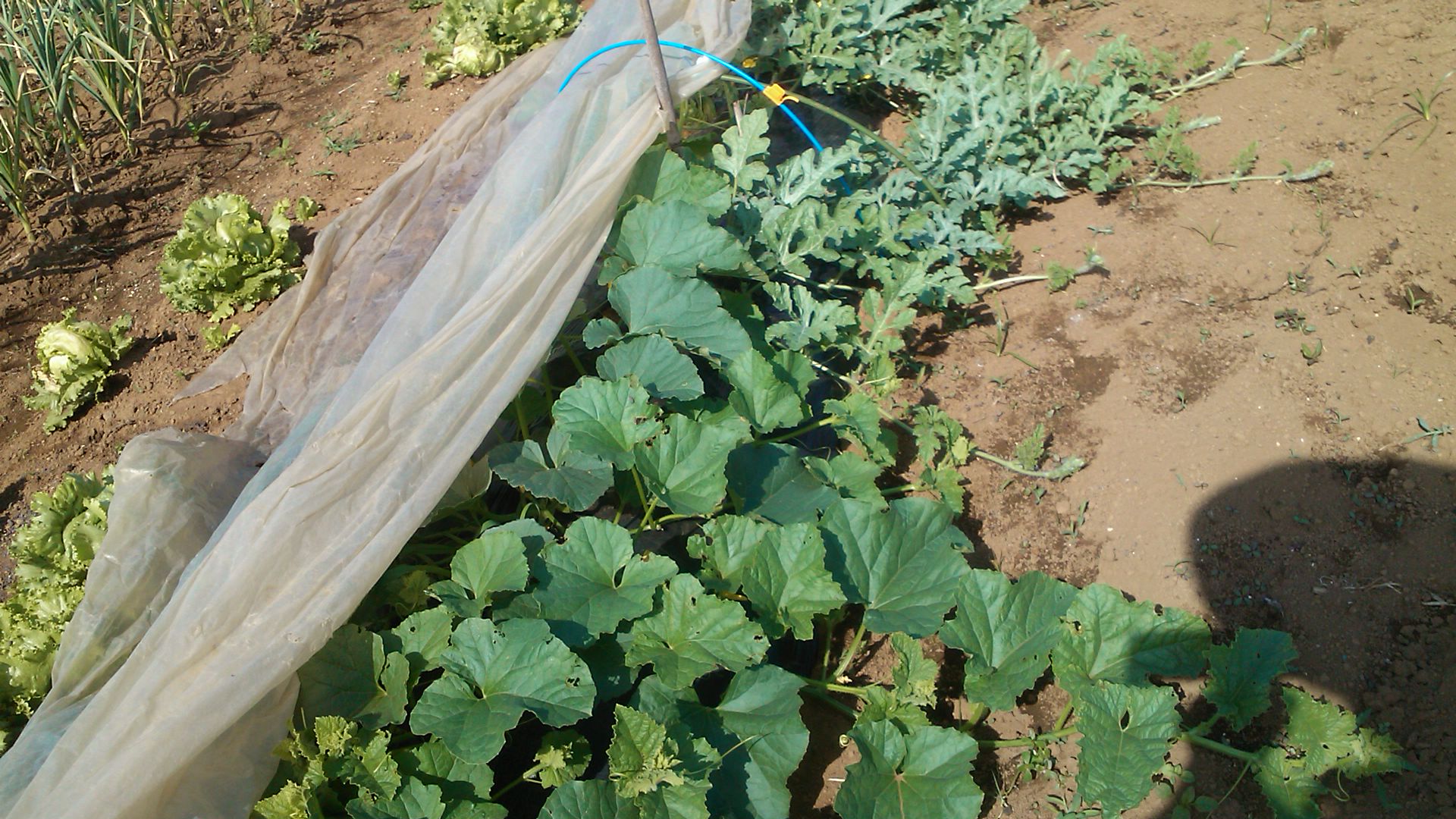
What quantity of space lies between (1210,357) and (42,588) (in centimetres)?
372

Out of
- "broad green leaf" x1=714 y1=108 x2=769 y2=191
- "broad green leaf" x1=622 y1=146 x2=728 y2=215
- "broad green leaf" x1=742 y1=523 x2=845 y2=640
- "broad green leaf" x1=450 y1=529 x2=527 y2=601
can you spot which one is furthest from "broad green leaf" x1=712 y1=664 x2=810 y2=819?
"broad green leaf" x1=714 y1=108 x2=769 y2=191

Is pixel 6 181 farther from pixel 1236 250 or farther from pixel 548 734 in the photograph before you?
pixel 1236 250

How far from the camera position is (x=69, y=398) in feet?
11.8

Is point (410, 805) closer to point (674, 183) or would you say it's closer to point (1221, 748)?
point (1221, 748)

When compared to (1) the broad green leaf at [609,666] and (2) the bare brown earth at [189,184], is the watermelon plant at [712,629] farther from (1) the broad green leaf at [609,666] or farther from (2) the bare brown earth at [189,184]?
(2) the bare brown earth at [189,184]

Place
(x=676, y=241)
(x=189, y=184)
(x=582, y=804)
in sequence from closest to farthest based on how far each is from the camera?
(x=582, y=804) → (x=676, y=241) → (x=189, y=184)

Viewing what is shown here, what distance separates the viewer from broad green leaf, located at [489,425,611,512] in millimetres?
2400

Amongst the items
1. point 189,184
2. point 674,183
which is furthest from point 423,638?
point 189,184

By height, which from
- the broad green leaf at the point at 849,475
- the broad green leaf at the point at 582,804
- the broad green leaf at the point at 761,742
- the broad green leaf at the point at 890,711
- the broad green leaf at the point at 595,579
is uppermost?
the broad green leaf at the point at 595,579

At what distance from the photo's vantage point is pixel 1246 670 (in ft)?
7.48

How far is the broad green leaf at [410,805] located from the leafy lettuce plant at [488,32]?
3.77 meters

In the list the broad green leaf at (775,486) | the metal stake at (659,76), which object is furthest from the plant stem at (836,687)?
the metal stake at (659,76)

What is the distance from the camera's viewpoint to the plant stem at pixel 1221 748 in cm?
228

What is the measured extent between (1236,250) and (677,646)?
265cm
